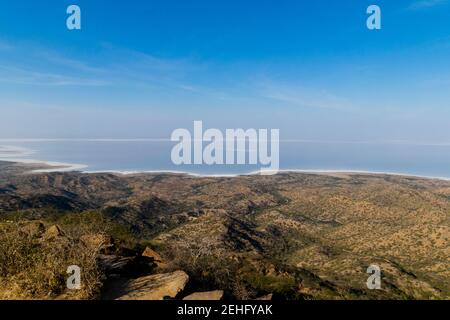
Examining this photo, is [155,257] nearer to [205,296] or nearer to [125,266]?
[125,266]

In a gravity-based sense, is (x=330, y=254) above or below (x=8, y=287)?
below

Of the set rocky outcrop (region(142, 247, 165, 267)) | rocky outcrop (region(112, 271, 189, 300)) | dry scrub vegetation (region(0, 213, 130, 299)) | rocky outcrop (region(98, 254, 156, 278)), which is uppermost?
dry scrub vegetation (region(0, 213, 130, 299))

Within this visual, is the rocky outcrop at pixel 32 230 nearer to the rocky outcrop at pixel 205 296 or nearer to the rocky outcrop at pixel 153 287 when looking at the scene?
the rocky outcrop at pixel 153 287

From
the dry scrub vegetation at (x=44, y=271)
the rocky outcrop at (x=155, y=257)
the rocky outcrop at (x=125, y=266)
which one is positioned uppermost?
the dry scrub vegetation at (x=44, y=271)

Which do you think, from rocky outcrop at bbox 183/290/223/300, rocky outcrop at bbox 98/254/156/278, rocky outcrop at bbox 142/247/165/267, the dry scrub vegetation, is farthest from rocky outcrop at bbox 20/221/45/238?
rocky outcrop at bbox 183/290/223/300

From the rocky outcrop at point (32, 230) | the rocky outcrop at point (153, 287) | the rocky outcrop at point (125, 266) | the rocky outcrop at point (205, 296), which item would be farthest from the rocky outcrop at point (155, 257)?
the rocky outcrop at point (205, 296)

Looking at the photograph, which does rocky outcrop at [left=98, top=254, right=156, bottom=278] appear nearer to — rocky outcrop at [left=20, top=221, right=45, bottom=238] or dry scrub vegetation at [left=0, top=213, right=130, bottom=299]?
dry scrub vegetation at [left=0, top=213, right=130, bottom=299]
